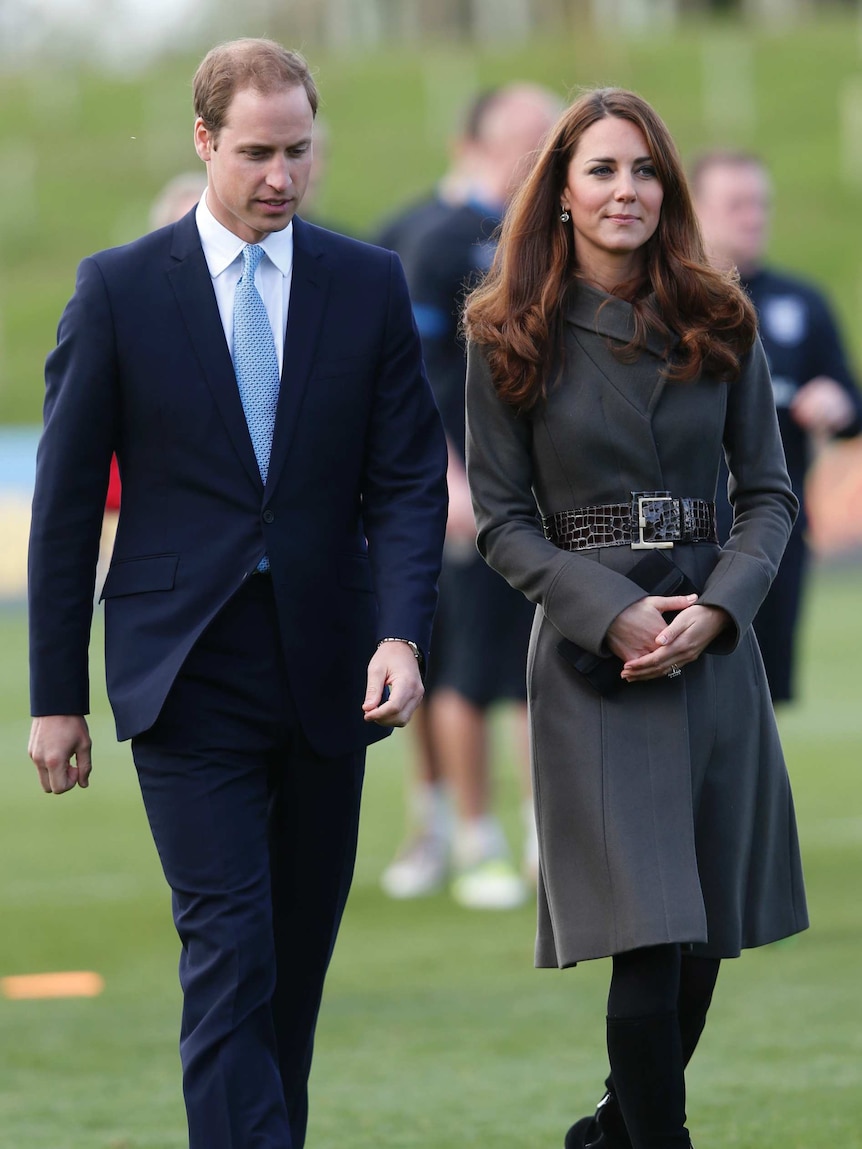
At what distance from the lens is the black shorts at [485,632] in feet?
28.6

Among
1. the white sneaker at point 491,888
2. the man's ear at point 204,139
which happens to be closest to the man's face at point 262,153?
the man's ear at point 204,139

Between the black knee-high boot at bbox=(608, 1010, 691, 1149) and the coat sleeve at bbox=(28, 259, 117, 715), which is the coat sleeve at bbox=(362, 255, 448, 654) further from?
the black knee-high boot at bbox=(608, 1010, 691, 1149)

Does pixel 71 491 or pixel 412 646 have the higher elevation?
pixel 71 491

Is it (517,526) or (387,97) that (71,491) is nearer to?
(517,526)

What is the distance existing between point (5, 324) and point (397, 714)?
35.5 meters

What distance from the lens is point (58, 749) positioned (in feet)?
14.7

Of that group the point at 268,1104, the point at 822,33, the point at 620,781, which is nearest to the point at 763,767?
the point at 620,781

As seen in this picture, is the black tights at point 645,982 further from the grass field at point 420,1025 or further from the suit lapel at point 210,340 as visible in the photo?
the suit lapel at point 210,340

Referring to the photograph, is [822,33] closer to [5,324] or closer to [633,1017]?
[5,324]

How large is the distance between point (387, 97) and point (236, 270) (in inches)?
1900

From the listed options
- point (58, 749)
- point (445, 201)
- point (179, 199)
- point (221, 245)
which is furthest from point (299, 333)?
point (445, 201)

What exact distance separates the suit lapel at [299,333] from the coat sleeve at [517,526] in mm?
335

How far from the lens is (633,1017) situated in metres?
4.40

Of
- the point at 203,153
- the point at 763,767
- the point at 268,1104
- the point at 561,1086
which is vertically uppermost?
the point at 203,153
